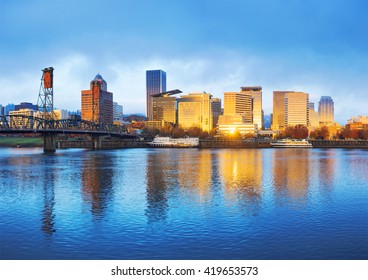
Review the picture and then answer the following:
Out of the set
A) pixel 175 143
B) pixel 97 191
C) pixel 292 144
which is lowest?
pixel 97 191

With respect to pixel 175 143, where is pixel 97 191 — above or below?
below

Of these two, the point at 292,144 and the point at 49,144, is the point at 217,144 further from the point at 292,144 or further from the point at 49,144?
the point at 49,144

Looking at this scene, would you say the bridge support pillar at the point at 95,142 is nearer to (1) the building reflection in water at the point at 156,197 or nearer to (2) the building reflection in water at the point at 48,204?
(2) the building reflection in water at the point at 48,204

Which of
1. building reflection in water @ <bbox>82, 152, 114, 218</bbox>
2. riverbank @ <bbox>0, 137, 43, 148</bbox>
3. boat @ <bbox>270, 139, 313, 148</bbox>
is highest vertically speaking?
riverbank @ <bbox>0, 137, 43, 148</bbox>

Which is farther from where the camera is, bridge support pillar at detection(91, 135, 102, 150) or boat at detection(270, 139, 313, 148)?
boat at detection(270, 139, 313, 148)

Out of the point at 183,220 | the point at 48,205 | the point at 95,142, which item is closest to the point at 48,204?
the point at 48,205

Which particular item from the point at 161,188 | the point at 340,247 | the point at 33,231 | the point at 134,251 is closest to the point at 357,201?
the point at 340,247

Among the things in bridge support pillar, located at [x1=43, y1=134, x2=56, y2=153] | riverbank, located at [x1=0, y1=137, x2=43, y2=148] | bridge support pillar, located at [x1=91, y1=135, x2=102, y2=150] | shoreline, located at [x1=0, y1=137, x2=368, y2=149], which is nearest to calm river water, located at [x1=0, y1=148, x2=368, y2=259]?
bridge support pillar, located at [x1=43, y1=134, x2=56, y2=153]

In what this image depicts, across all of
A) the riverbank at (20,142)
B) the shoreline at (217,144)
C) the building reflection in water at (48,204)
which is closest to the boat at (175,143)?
the shoreline at (217,144)

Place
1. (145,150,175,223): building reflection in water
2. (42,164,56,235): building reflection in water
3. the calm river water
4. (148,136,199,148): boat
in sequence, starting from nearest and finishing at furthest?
1. the calm river water
2. (42,164,56,235): building reflection in water
3. (145,150,175,223): building reflection in water
4. (148,136,199,148): boat

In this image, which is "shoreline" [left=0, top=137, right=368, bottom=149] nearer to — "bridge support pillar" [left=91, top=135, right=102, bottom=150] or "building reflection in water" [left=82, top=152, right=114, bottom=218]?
"bridge support pillar" [left=91, top=135, right=102, bottom=150]

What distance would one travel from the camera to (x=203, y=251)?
1683cm

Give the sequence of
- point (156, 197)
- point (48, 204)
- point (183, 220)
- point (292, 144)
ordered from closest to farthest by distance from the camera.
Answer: point (183, 220) < point (48, 204) < point (156, 197) < point (292, 144)
